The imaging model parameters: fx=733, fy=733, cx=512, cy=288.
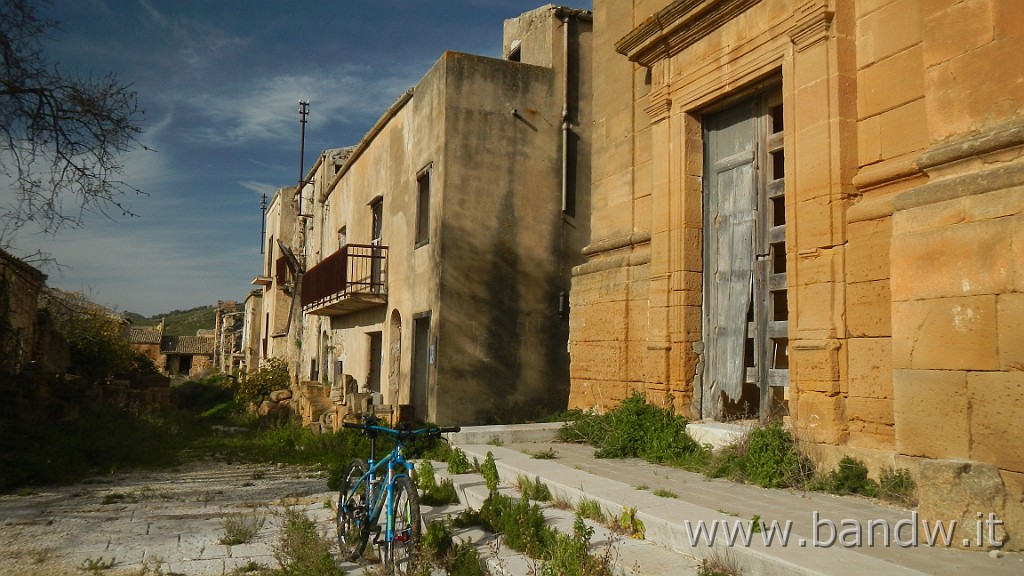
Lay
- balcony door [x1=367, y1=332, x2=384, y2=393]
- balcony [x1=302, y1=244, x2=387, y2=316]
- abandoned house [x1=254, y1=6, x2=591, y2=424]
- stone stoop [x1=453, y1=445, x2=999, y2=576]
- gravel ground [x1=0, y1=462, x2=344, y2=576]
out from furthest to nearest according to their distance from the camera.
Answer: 1. balcony door [x1=367, y1=332, x2=384, y2=393]
2. balcony [x1=302, y1=244, x2=387, y2=316]
3. abandoned house [x1=254, y1=6, x2=591, y2=424]
4. gravel ground [x1=0, y1=462, x2=344, y2=576]
5. stone stoop [x1=453, y1=445, x2=999, y2=576]

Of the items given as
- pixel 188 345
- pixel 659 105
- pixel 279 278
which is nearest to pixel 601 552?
pixel 659 105

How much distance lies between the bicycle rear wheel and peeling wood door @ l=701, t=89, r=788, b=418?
365 cm

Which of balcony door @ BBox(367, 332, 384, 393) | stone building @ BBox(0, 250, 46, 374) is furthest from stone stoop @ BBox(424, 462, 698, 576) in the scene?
balcony door @ BBox(367, 332, 384, 393)

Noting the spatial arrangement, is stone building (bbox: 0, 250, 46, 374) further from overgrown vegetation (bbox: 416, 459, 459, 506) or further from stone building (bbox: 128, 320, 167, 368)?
stone building (bbox: 128, 320, 167, 368)

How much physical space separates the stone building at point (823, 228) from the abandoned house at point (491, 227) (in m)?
2.98

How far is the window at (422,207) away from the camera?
13216mm

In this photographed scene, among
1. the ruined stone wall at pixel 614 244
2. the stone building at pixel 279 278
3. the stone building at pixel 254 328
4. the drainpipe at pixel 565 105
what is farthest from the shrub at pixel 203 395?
the ruined stone wall at pixel 614 244


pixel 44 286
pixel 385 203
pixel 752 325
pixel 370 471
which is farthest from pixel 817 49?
pixel 44 286

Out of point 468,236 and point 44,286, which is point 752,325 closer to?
point 468,236

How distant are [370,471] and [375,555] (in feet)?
2.33

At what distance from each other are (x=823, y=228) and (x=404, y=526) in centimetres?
386

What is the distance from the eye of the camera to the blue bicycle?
4.38 metres

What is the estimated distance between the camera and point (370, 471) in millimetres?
4848

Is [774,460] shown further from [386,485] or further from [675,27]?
[675,27]
